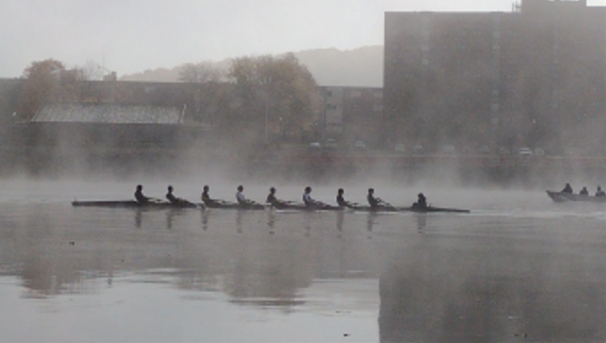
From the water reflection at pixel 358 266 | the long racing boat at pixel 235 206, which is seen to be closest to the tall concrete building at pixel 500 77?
the long racing boat at pixel 235 206

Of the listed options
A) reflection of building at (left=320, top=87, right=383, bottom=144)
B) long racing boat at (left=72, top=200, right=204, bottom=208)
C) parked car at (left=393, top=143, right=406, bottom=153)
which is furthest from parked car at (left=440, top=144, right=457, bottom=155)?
long racing boat at (left=72, top=200, right=204, bottom=208)

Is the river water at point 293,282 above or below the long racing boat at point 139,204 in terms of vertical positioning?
below

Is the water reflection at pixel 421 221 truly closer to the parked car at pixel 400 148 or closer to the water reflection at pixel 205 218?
the water reflection at pixel 205 218

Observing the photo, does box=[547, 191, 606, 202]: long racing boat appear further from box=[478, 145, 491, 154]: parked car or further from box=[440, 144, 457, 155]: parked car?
box=[478, 145, 491, 154]: parked car

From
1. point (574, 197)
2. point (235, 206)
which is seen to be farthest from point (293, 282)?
point (574, 197)

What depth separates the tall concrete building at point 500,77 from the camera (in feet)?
334

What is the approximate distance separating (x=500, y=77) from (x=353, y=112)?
2975cm

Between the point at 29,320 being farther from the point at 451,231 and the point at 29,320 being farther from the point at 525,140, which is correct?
the point at 525,140

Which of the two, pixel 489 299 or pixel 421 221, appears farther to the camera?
pixel 421 221

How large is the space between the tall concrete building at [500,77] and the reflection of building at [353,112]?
20.1 m

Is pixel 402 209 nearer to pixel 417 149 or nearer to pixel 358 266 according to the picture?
pixel 358 266

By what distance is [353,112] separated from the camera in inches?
5172

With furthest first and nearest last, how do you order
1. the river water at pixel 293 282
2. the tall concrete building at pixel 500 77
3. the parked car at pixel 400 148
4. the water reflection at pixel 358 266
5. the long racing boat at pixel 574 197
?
the tall concrete building at pixel 500 77 < the parked car at pixel 400 148 < the long racing boat at pixel 574 197 < the water reflection at pixel 358 266 < the river water at pixel 293 282

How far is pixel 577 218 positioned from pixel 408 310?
27.3 meters
